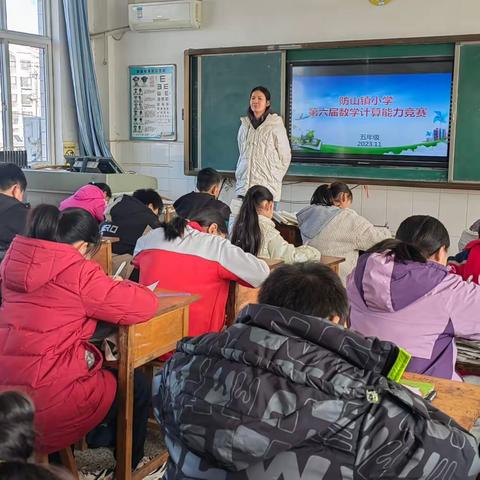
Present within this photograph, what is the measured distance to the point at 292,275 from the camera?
1.37 metres

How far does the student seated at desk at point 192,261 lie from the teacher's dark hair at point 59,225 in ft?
1.57

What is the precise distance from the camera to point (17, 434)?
3.36 feet

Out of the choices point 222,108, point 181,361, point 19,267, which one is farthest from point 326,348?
point 222,108

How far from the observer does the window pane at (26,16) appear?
607 centimetres

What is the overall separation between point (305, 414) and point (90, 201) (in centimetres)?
346

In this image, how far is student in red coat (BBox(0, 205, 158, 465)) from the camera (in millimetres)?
2070

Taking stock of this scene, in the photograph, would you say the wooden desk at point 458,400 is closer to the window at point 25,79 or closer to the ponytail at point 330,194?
the ponytail at point 330,194

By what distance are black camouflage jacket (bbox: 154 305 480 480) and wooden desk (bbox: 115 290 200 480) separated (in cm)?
107

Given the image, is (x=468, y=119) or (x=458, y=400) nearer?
(x=458, y=400)

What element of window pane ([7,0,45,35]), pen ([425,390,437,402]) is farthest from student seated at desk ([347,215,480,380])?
window pane ([7,0,45,35])

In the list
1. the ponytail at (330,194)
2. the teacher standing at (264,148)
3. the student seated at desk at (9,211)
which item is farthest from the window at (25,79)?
the ponytail at (330,194)

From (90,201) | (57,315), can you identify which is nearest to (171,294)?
(57,315)

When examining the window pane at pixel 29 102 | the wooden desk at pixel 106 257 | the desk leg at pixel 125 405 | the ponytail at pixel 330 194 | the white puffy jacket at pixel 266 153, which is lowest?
the desk leg at pixel 125 405

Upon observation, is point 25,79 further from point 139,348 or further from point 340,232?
point 139,348
